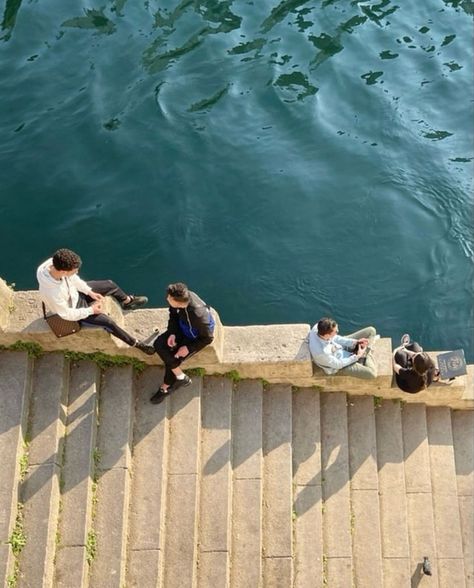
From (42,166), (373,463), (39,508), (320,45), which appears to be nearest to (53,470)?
(39,508)

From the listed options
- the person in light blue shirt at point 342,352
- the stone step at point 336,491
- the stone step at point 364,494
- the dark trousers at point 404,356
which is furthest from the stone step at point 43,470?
the dark trousers at point 404,356

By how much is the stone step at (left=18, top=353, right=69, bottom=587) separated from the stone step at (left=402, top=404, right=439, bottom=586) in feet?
17.2

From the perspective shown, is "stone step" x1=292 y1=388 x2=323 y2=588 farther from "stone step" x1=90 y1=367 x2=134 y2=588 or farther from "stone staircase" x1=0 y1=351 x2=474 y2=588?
"stone step" x1=90 y1=367 x2=134 y2=588

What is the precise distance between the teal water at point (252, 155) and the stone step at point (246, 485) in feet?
9.24

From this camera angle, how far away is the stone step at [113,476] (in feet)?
25.2

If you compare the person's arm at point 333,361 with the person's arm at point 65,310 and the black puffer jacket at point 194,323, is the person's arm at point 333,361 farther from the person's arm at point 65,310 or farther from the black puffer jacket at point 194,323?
the person's arm at point 65,310

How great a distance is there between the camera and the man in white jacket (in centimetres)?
727

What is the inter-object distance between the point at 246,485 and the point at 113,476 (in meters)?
1.87

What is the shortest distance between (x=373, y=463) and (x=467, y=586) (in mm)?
2236

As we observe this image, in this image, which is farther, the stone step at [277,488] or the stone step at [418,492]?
the stone step at [418,492]

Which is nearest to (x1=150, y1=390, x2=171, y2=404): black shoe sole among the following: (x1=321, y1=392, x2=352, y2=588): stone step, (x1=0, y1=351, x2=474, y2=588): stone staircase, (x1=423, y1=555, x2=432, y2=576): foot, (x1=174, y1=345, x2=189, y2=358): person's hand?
(x1=0, y1=351, x2=474, y2=588): stone staircase

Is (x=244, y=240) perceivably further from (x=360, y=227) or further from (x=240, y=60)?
(x=240, y=60)

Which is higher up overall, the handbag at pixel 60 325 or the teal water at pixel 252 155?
the handbag at pixel 60 325

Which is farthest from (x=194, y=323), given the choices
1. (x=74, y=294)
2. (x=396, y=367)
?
(x=396, y=367)
